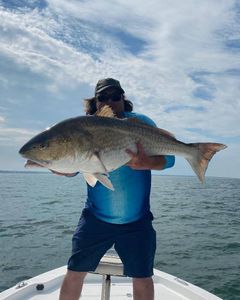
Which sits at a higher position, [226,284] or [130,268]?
[130,268]

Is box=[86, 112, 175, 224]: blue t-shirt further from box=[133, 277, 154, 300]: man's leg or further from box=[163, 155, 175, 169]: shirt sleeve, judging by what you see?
box=[133, 277, 154, 300]: man's leg

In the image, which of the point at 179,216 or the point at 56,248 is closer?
the point at 56,248

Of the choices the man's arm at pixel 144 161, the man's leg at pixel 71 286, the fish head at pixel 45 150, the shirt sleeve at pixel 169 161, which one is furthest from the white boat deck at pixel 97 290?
the fish head at pixel 45 150

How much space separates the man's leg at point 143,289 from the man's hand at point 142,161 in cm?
127

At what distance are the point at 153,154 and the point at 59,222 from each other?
18.2m

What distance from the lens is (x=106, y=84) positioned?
435cm

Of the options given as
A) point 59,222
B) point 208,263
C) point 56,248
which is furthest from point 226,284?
point 59,222

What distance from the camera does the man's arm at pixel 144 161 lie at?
3.73 metres

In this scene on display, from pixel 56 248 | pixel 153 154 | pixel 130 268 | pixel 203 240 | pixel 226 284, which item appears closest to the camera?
pixel 153 154

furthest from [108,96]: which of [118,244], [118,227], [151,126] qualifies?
[118,244]

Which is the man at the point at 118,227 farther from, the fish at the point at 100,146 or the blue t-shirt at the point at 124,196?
the fish at the point at 100,146

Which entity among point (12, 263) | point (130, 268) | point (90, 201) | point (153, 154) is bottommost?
point (12, 263)

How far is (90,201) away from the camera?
4551 mm

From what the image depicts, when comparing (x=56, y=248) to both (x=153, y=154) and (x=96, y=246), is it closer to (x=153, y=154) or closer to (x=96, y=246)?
(x=96, y=246)
